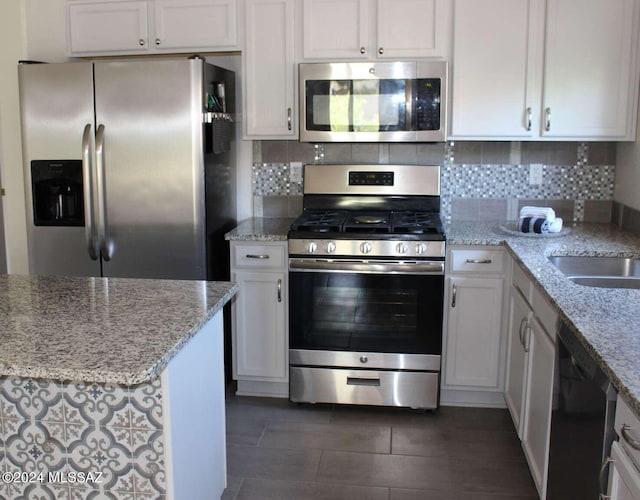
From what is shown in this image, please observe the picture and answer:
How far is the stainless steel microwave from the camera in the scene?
323 cm

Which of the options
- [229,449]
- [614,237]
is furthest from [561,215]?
[229,449]

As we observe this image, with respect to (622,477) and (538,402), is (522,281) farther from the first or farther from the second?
(622,477)

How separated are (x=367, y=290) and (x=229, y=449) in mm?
961

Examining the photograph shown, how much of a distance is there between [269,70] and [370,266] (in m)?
1.15

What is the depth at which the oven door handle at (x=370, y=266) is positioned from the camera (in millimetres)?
3104

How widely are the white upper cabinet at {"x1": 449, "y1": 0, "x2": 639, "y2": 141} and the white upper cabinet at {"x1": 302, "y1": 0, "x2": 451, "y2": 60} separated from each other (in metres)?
0.11

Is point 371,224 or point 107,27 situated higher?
point 107,27

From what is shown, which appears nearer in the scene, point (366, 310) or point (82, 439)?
point (82, 439)

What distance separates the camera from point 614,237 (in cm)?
314

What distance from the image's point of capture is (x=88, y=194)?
321cm

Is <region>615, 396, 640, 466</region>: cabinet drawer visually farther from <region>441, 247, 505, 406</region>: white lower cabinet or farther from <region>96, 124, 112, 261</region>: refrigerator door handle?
<region>96, 124, 112, 261</region>: refrigerator door handle

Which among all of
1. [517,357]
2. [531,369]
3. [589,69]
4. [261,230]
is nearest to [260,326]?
[261,230]

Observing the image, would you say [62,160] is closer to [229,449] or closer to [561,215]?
[229,449]

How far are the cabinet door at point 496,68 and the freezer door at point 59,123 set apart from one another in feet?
5.95
